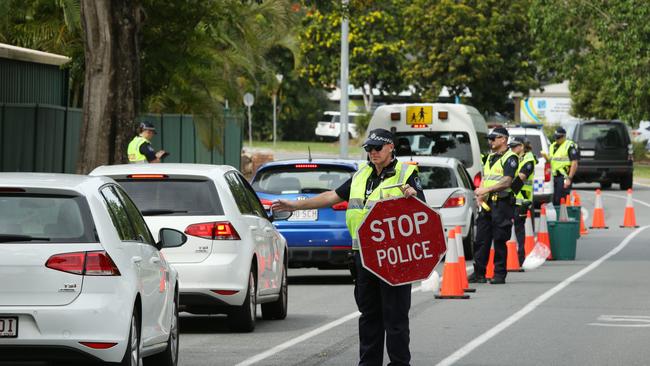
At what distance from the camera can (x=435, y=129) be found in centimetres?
2600

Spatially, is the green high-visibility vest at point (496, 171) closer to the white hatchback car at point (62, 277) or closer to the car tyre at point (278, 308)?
the car tyre at point (278, 308)

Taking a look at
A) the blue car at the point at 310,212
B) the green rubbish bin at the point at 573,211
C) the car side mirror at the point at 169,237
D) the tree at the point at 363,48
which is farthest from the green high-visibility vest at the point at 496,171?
the tree at the point at 363,48

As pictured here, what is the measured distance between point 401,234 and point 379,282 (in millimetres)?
332

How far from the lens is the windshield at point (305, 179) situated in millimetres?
18672

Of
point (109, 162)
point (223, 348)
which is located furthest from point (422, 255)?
point (109, 162)

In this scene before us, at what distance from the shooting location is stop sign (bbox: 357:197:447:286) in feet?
31.7

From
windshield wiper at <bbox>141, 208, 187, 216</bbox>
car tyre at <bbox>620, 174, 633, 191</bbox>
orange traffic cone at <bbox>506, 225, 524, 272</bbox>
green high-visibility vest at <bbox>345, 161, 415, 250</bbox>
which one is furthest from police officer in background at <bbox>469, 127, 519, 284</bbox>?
car tyre at <bbox>620, 174, 633, 191</bbox>

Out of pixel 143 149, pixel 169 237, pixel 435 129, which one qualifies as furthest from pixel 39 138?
pixel 169 237

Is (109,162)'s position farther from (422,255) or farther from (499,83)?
(499,83)

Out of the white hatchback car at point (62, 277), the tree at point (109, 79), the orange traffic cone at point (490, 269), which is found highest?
the tree at point (109, 79)

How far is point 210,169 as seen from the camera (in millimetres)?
13484

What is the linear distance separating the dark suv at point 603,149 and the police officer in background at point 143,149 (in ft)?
80.0

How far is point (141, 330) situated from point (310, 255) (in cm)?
890

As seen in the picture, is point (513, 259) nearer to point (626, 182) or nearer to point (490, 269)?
point (490, 269)
